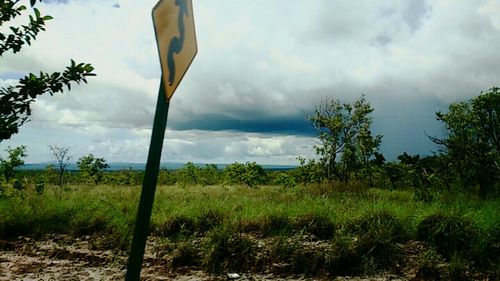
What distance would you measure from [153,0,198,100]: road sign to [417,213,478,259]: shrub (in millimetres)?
5209

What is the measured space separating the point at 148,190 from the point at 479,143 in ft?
39.3

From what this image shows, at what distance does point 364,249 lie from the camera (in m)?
5.57

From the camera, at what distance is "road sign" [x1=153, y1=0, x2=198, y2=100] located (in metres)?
1.45

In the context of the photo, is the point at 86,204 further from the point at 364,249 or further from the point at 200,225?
the point at 364,249

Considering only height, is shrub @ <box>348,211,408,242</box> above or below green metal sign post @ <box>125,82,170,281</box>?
below

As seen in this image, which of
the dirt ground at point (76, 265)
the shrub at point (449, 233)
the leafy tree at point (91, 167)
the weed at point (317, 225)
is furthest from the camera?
the leafy tree at point (91, 167)

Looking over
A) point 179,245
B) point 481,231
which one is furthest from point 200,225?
point 481,231

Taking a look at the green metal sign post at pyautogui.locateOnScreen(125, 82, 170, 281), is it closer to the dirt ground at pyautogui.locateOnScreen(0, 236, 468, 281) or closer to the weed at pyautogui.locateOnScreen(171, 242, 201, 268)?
the dirt ground at pyautogui.locateOnScreen(0, 236, 468, 281)

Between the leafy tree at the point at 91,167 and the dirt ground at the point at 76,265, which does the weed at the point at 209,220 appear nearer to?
the dirt ground at the point at 76,265

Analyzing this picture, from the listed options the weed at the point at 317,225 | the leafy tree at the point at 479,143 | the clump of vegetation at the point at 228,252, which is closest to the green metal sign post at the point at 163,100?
the clump of vegetation at the point at 228,252

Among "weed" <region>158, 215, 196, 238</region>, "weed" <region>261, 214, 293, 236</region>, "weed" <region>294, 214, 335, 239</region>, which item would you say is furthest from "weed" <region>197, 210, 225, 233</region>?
"weed" <region>294, 214, 335, 239</region>

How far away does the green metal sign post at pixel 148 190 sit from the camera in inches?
61.3

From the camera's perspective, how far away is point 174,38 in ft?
5.00

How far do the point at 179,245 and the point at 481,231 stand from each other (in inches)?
181
